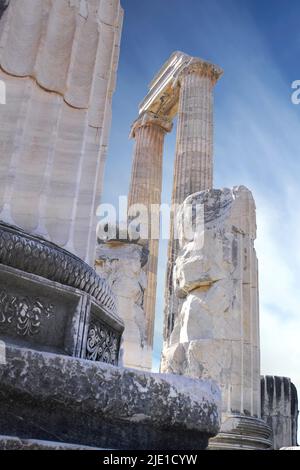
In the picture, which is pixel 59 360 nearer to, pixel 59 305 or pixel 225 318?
pixel 59 305

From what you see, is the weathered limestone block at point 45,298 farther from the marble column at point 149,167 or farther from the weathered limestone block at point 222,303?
the marble column at point 149,167

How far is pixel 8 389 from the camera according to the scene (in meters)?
1.52

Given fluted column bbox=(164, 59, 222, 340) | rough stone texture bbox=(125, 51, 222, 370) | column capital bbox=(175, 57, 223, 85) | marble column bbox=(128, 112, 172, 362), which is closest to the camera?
fluted column bbox=(164, 59, 222, 340)

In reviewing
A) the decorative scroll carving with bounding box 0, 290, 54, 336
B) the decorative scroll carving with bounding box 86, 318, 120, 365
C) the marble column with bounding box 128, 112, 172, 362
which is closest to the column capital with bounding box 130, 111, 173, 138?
the marble column with bounding box 128, 112, 172, 362

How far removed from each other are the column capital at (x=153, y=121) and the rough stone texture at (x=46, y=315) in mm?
19271

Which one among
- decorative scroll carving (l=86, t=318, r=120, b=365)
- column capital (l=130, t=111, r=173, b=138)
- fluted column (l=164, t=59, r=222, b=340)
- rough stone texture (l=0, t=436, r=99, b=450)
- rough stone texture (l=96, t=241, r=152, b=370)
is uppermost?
column capital (l=130, t=111, r=173, b=138)

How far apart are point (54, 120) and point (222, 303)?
522cm

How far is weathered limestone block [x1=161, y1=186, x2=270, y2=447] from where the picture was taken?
717cm

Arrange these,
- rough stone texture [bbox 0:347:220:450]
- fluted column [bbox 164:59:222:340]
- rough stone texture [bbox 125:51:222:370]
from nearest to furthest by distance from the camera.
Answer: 1. rough stone texture [bbox 0:347:220:450]
2. fluted column [bbox 164:59:222:340]
3. rough stone texture [bbox 125:51:222:370]

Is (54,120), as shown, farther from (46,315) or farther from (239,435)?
(239,435)

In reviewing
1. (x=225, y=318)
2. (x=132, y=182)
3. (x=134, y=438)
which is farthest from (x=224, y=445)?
(x=132, y=182)

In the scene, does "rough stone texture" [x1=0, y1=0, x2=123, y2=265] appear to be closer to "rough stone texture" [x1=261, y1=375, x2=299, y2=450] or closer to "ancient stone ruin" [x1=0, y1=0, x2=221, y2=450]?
"ancient stone ruin" [x1=0, y1=0, x2=221, y2=450]

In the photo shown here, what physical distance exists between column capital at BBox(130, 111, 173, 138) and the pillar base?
50.9 feet

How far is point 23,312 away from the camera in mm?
1976
